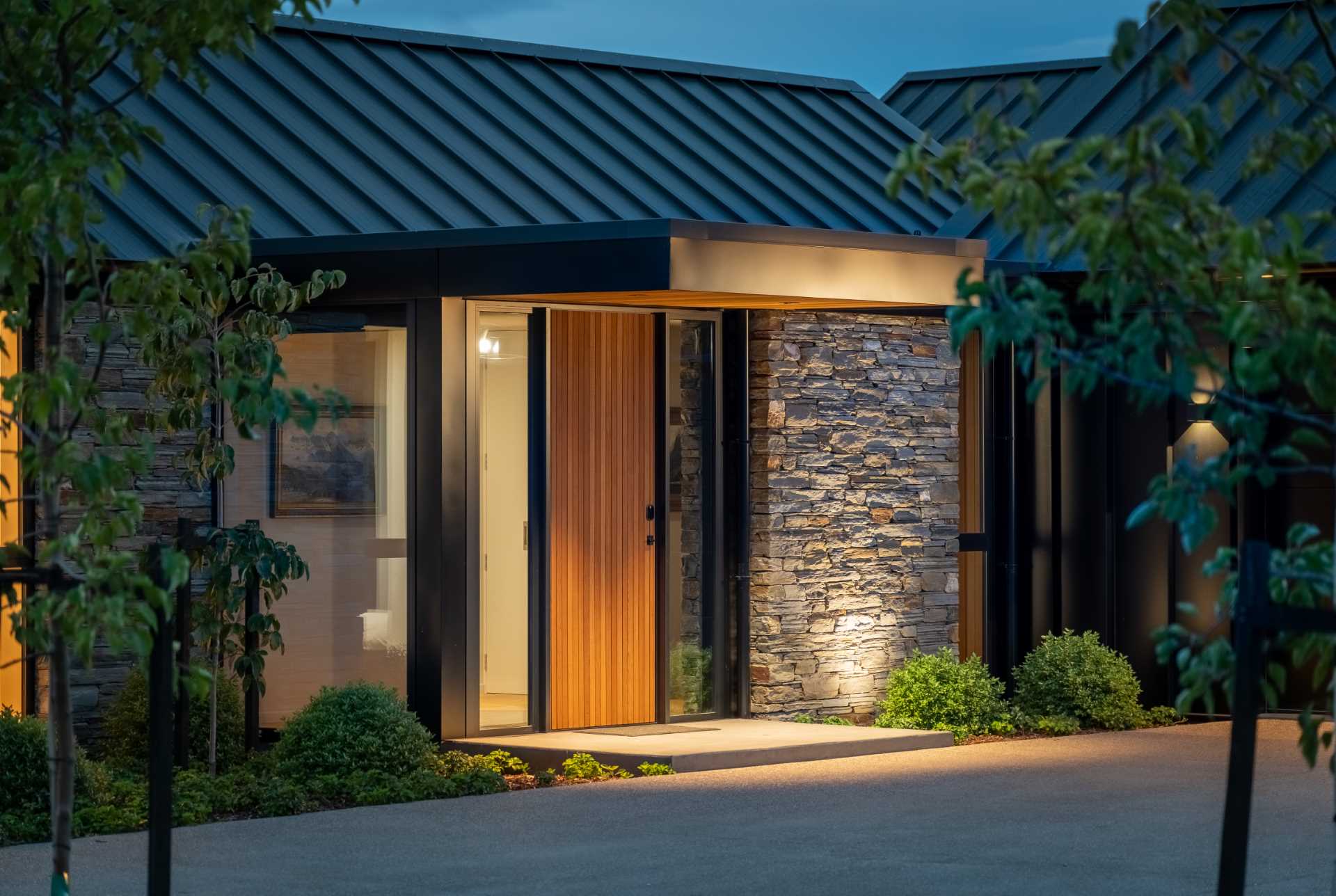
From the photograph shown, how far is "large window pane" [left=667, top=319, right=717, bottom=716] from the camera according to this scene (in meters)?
12.6

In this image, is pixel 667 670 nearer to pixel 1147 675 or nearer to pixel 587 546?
pixel 587 546

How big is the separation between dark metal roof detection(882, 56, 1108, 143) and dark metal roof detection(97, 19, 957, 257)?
1.01 metres

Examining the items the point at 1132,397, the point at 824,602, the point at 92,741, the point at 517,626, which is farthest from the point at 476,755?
the point at 1132,397

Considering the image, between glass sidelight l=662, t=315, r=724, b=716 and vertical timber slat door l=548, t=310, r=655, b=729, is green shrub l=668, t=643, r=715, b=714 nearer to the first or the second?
glass sidelight l=662, t=315, r=724, b=716

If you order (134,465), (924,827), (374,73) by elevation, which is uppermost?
(374,73)

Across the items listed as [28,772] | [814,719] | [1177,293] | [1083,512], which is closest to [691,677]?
[814,719]

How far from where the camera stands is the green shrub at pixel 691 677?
12.6 meters

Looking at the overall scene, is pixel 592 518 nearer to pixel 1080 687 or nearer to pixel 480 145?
pixel 480 145

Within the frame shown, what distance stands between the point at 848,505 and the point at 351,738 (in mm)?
4260

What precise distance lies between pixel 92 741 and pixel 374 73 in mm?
5356

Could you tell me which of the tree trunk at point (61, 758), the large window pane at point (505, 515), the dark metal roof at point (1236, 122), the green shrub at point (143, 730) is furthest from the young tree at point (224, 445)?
the dark metal roof at point (1236, 122)

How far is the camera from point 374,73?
13.7 meters

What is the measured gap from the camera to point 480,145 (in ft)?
44.0

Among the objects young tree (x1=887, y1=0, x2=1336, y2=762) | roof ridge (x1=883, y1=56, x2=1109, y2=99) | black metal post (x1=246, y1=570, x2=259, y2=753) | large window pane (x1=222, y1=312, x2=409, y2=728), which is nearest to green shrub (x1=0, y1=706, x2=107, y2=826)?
black metal post (x1=246, y1=570, x2=259, y2=753)
